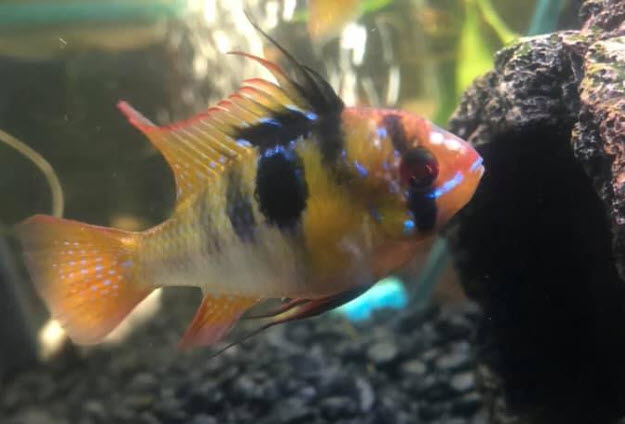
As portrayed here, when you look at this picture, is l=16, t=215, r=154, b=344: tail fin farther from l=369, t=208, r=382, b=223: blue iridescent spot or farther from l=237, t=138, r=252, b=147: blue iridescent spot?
l=369, t=208, r=382, b=223: blue iridescent spot

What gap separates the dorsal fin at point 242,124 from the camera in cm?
115

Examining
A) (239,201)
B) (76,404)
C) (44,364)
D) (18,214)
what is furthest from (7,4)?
(239,201)

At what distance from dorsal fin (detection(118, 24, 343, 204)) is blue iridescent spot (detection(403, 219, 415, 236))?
244mm

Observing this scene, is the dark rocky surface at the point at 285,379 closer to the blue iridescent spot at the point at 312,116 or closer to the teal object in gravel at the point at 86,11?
the blue iridescent spot at the point at 312,116

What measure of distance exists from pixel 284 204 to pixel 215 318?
277 millimetres

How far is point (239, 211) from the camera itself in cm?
118

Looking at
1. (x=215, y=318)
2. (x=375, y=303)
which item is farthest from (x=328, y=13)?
(x=375, y=303)

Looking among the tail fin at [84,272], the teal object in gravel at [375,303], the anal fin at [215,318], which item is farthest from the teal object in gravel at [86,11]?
the anal fin at [215,318]

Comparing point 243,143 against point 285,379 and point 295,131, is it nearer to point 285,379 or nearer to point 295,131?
point 295,131

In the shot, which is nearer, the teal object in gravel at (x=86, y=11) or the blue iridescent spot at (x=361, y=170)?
the blue iridescent spot at (x=361, y=170)

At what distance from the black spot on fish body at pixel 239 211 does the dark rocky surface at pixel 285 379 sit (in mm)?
1164

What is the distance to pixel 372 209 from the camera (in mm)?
1113

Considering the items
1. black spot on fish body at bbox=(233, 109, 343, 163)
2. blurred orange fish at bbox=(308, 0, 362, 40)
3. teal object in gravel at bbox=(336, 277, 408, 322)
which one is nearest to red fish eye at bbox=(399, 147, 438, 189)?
black spot on fish body at bbox=(233, 109, 343, 163)

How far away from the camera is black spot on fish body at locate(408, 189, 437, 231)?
43.3 inches
